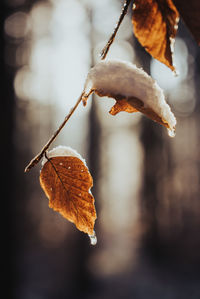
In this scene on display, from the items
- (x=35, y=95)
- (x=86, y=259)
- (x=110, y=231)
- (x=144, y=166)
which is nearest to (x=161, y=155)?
(x=144, y=166)

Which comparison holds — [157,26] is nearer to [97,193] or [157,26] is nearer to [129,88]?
[129,88]

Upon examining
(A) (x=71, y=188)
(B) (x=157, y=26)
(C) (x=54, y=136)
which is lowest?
(A) (x=71, y=188)

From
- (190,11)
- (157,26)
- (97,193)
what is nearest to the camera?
(190,11)

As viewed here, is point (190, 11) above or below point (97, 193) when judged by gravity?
above

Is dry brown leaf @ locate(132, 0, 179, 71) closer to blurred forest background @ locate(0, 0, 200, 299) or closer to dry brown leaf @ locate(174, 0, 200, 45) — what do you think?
dry brown leaf @ locate(174, 0, 200, 45)

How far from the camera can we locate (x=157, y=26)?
459 millimetres

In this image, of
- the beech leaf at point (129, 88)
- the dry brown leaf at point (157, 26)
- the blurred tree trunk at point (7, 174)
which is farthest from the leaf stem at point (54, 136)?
the blurred tree trunk at point (7, 174)

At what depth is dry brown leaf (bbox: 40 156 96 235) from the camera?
0.49 metres

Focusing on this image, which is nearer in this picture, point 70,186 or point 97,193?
point 70,186

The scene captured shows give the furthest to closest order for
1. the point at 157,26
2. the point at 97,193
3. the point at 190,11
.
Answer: the point at 97,193, the point at 157,26, the point at 190,11

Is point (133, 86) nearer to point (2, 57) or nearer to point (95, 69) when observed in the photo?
point (95, 69)

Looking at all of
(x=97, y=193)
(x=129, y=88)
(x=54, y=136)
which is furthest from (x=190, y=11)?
(x=97, y=193)

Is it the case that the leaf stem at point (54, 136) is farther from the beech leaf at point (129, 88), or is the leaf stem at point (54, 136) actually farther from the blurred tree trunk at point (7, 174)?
the blurred tree trunk at point (7, 174)

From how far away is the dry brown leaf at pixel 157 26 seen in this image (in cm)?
44
